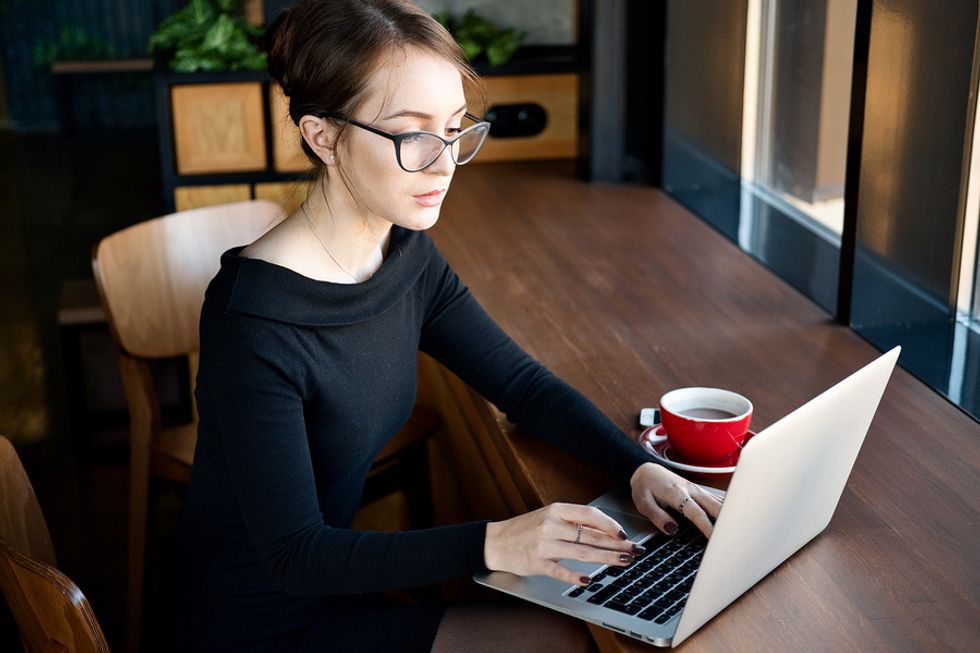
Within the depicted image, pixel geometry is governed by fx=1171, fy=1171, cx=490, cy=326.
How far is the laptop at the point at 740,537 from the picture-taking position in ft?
3.44

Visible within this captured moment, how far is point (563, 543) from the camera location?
1187 millimetres

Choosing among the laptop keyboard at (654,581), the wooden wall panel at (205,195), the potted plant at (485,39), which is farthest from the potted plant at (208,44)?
the laptop keyboard at (654,581)

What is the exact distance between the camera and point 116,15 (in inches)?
313

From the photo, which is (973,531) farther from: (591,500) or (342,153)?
(342,153)

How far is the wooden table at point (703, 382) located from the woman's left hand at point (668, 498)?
8 centimetres

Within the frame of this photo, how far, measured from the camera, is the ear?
1.39 m

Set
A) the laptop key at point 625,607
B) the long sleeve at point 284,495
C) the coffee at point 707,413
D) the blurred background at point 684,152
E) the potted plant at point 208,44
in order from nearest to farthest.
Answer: the laptop key at point 625,607 → the long sleeve at point 284,495 → the coffee at point 707,413 → the blurred background at point 684,152 → the potted plant at point 208,44

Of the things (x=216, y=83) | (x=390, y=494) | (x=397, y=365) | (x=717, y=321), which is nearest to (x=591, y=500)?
(x=397, y=365)

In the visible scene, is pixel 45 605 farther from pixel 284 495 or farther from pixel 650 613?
pixel 650 613

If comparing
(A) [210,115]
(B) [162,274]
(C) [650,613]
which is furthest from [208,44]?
(C) [650,613]

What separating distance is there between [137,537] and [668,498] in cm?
122

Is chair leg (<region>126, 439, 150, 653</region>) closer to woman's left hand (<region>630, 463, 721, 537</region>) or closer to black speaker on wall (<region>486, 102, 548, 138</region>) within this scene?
woman's left hand (<region>630, 463, 721, 537</region>)

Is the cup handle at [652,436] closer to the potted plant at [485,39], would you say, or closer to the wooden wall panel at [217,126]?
the potted plant at [485,39]

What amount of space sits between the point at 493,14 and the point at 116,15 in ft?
18.2
